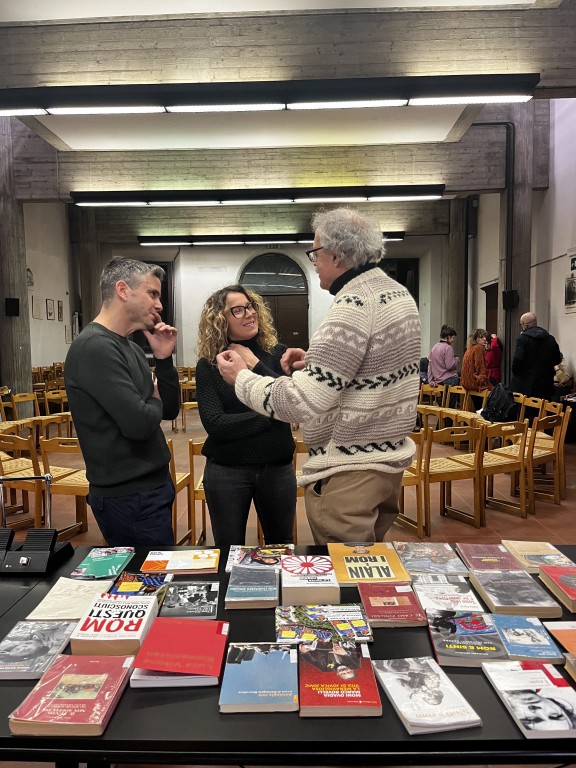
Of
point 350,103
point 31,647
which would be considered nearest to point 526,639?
point 31,647

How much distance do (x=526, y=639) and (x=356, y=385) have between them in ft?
2.41

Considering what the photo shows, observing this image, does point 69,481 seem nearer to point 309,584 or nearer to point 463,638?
point 309,584

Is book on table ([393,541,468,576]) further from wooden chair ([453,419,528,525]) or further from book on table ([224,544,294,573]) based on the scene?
wooden chair ([453,419,528,525])

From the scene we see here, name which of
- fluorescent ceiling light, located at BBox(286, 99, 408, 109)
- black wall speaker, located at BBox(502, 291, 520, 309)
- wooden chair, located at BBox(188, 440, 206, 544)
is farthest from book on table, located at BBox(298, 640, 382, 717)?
black wall speaker, located at BBox(502, 291, 520, 309)

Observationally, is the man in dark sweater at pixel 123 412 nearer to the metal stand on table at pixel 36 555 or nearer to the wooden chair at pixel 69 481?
the metal stand on table at pixel 36 555

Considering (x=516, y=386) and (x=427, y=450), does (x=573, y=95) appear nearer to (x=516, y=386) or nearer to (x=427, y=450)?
(x=516, y=386)

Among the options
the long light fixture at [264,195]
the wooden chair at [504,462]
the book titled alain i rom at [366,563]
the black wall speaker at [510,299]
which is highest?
the long light fixture at [264,195]

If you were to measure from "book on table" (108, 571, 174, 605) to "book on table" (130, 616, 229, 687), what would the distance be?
0.14m

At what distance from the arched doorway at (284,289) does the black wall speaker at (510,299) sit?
7.19 meters

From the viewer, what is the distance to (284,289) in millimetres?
15438

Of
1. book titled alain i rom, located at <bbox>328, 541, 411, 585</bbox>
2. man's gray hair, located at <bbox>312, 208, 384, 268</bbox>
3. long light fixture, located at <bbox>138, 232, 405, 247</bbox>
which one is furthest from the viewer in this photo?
long light fixture, located at <bbox>138, 232, 405, 247</bbox>

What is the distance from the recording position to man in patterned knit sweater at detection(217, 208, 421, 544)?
153 centimetres

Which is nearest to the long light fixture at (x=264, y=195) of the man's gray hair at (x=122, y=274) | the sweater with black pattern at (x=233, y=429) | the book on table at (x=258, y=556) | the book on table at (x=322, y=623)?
the sweater with black pattern at (x=233, y=429)

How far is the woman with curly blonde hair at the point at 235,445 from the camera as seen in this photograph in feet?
7.21
